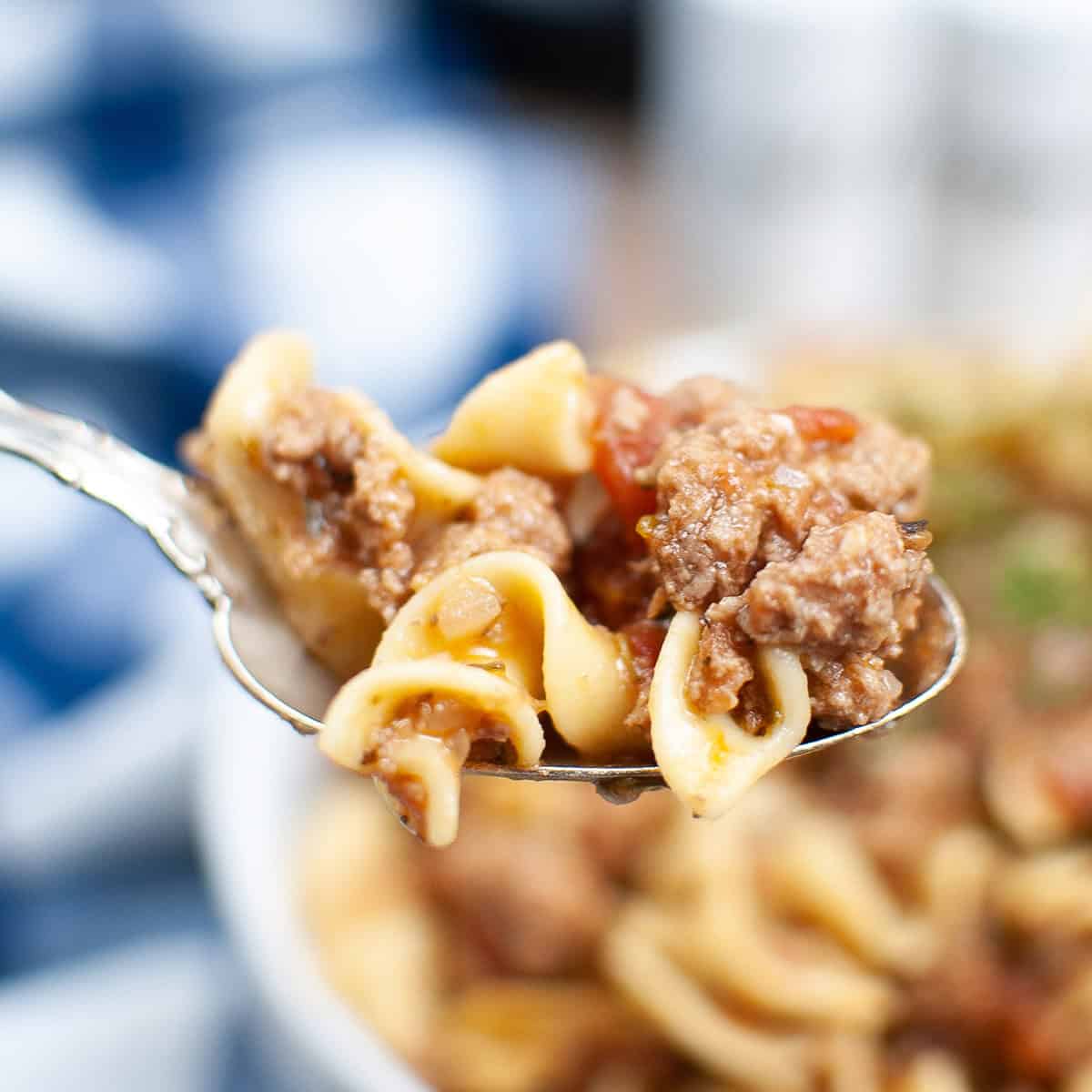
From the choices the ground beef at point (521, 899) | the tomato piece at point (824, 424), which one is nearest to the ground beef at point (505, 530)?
the tomato piece at point (824, 424)

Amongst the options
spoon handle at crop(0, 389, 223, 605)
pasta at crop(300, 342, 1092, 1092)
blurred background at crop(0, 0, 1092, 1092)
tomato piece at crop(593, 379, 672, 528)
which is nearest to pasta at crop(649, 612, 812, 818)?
A: tomato piece at crop(593, 379, 672, 528)

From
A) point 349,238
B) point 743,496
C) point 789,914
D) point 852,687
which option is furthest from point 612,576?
point 349,238

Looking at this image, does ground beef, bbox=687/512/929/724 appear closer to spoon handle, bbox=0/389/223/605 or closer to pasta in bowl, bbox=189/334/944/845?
pasta in bowl, bbox=189/334/944/845

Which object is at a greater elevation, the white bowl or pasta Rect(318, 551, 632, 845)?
pasta Rect(318, 551, 632, 845)

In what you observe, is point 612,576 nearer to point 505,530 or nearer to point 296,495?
point 505,530

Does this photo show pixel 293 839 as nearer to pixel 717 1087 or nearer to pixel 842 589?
pixel 717 1087

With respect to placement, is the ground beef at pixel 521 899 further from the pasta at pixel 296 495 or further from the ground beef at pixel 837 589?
the ground beef at pixel 837 589

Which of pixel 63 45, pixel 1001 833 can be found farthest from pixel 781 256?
pixel 1001 833
